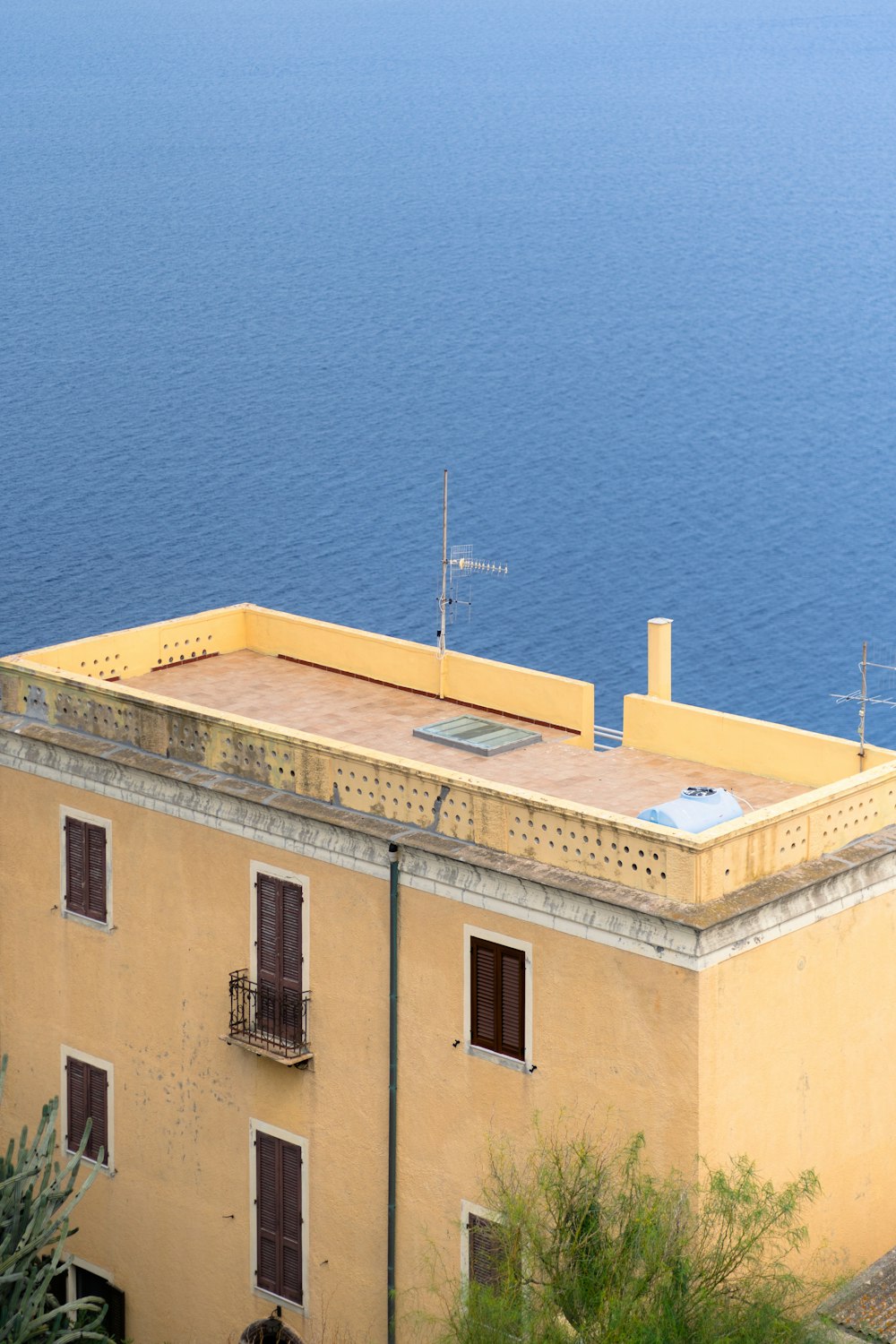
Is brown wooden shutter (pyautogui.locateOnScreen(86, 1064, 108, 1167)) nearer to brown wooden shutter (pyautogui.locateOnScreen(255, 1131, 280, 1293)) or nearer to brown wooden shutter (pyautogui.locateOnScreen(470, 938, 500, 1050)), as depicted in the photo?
brown wooden shutter (pyautogui.locateOnScreen(255, 1131, 280, 1293))

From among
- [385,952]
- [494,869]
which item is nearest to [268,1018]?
[385,952]

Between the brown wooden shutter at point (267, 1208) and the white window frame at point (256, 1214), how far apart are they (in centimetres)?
4

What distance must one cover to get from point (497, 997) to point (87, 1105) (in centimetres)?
724

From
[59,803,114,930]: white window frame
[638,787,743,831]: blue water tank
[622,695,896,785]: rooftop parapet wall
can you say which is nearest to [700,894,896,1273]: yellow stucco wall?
[638,787,743,831]: blue water tank

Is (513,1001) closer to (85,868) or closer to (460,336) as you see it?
(85,868)

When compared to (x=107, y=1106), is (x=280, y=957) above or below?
above

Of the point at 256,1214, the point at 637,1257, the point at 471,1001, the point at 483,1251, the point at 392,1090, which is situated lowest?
the point at 256,1214

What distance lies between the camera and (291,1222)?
2441cm

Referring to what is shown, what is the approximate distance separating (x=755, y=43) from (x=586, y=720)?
106m

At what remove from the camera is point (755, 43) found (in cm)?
12450

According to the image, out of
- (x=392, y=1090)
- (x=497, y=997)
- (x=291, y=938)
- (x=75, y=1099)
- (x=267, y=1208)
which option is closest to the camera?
(x=497, y=997)

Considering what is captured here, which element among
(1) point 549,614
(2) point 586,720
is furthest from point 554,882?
(1) point 549,614

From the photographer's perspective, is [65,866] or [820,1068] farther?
[65,866]

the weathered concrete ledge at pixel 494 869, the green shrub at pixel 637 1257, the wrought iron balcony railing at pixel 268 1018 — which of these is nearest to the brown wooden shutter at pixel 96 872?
the weathered concrete ledge at pixel 494 869
